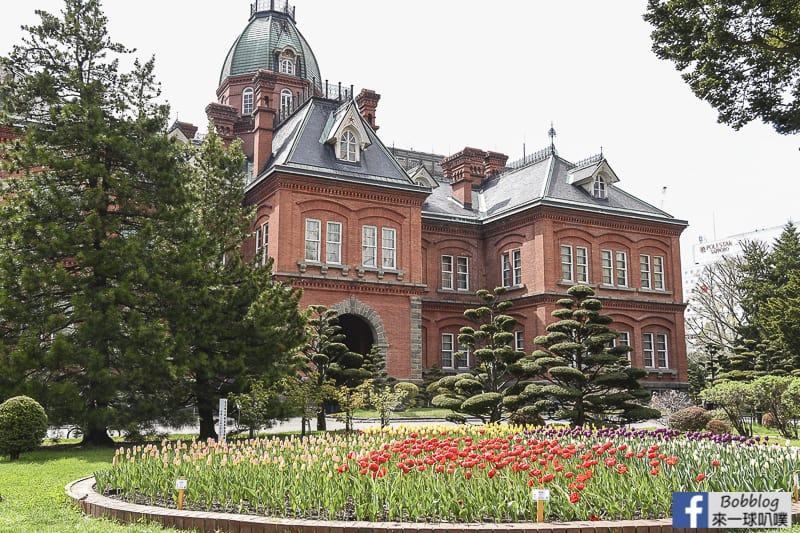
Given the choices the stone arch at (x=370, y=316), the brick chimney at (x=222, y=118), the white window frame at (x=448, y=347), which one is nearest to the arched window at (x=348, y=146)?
the stone arch at (x=370, y=316)

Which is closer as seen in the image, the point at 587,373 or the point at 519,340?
the point at 587,373

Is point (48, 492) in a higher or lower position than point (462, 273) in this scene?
lower

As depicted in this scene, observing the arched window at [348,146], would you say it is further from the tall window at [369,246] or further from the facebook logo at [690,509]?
the facebook logo at [690,509]

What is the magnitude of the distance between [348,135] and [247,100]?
15705 millimetres

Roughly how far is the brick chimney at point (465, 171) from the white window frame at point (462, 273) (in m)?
3.11

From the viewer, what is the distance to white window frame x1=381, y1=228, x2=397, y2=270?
30.2 meters

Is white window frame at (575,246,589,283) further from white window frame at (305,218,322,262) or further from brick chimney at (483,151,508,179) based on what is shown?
white window frame at (305,218,322,262)

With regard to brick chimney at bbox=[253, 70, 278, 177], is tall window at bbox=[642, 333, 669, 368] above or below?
below

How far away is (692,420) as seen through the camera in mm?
18047

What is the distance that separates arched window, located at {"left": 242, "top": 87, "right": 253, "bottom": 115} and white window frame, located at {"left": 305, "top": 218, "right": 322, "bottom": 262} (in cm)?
1703

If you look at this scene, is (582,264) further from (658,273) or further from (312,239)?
(312,239)

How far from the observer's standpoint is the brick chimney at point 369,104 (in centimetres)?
3416

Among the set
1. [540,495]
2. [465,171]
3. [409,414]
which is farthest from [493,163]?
[540,495]

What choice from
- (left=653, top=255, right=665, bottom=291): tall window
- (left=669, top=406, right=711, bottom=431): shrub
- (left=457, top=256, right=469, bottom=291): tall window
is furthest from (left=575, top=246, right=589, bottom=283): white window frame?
(left=669, top=406, right=711, bottom=431): shrub
